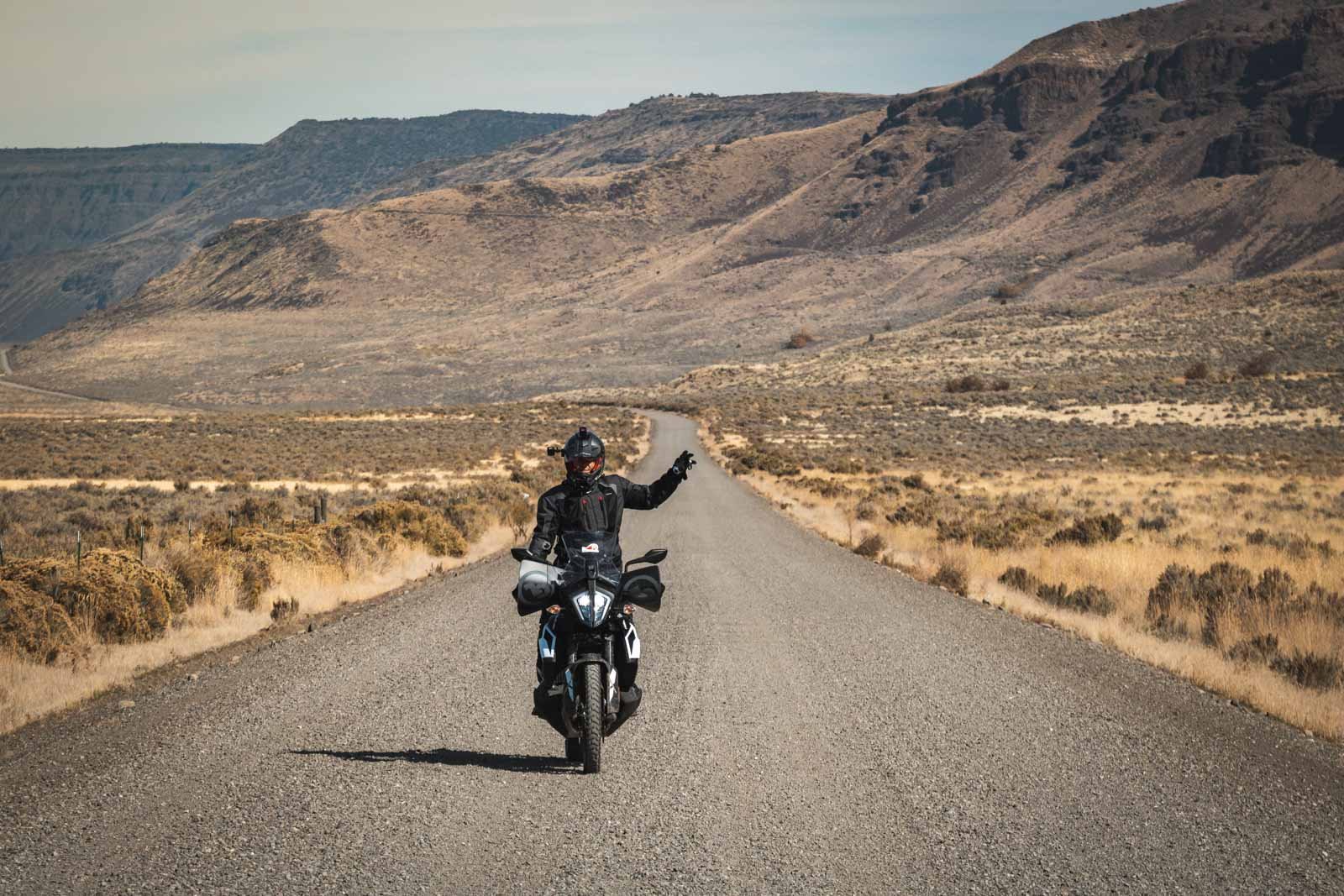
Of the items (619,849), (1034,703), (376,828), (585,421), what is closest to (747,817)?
(619,849)

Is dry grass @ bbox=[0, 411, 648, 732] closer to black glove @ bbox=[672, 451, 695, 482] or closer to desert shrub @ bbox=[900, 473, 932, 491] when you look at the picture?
black glove @ bbox=[672, 451, 695, 482]

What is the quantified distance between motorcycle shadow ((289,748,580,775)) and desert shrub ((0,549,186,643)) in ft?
15.5

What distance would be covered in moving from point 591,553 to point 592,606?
0.42 metres

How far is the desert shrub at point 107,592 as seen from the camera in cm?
1022

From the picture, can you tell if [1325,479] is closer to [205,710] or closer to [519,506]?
[519,506]

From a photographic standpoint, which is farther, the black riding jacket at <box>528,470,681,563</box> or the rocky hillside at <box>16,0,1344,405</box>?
the rocky hillside at <box>16,0,1344,405</box>

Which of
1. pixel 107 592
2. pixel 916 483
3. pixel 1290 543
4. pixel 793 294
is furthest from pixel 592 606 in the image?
pixel 793 294

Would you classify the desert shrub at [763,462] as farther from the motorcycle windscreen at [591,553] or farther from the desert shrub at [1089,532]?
the motorcycle windscreen at [591,553]

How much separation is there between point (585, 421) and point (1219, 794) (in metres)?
59.9

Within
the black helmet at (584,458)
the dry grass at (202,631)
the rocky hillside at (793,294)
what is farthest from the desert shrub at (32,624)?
the rocky hillside at (793,294)

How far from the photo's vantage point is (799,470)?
126ft

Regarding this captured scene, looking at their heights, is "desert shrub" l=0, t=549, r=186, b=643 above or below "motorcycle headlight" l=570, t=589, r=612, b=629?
below

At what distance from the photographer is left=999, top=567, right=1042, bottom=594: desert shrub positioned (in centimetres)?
1465

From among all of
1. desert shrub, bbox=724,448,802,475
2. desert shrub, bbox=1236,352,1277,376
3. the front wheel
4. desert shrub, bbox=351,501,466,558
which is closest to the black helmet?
the front wheel
